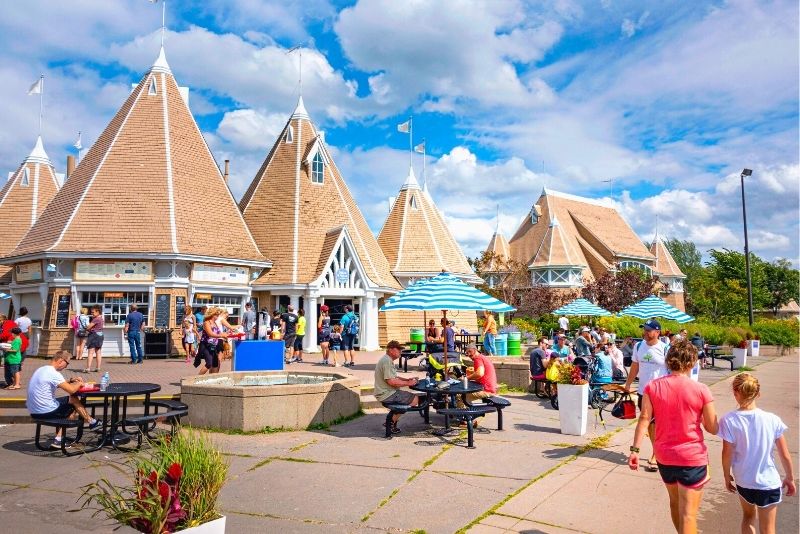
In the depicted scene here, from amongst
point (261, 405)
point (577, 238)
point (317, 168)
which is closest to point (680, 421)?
point (261, 405)

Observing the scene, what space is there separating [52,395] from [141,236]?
12.1m

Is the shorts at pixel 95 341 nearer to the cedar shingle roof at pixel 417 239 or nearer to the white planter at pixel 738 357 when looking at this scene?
the cedar shingle roof at pixel 417 239

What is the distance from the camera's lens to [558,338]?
1344cm

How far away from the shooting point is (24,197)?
27203 millimetres

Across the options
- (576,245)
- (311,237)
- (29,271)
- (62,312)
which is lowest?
(62,312)

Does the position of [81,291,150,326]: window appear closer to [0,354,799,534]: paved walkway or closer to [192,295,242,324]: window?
[192,295,242,324]: window

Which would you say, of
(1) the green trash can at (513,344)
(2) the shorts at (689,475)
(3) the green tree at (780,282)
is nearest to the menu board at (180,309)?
(1) the green trash can at (513,344)

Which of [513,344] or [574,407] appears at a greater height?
[513,344]

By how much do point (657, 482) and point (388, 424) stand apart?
3.82 m

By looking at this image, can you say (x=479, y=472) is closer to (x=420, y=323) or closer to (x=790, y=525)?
(x=790, y=525)

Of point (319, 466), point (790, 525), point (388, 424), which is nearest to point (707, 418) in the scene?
point (790, 525)

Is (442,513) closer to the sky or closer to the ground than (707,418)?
closer to the ground

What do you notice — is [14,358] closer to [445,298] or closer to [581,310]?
[445,298]

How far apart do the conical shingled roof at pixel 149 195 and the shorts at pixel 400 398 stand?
41.0 feet
